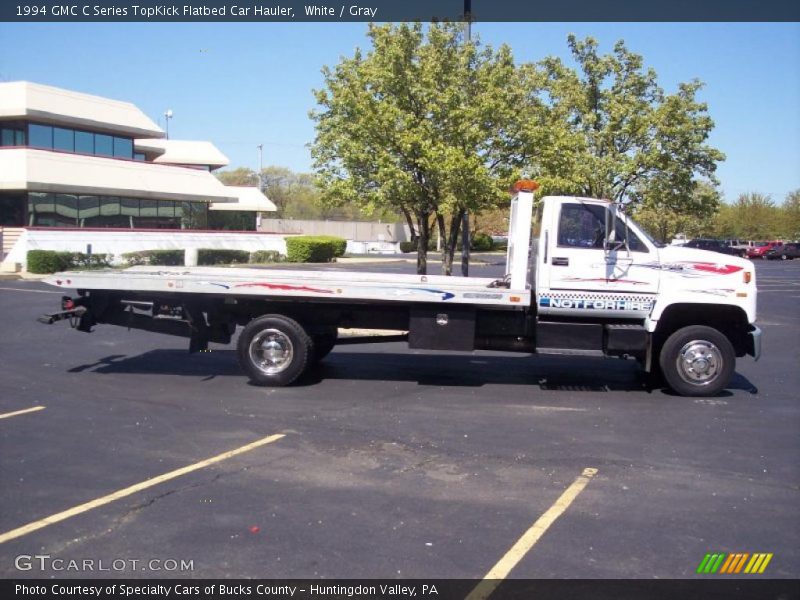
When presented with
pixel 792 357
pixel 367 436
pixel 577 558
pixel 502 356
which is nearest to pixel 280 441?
pixel 367 436

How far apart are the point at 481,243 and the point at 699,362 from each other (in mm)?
53726

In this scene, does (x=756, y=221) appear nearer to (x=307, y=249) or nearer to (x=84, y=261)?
(x=307, y=249)

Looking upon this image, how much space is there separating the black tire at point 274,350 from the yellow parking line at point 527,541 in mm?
4487

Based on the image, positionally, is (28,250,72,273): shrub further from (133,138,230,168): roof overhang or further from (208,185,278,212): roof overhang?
(133,138,230,168): roof overhang

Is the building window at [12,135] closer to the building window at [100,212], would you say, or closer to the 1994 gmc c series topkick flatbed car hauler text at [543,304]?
the building window at [100,212]

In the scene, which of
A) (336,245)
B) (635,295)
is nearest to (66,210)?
(336,245)

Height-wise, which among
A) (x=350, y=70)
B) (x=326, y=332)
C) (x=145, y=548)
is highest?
(x=350, y=70)

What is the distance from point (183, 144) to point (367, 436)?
52.2 metres

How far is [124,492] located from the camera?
615 centimetres

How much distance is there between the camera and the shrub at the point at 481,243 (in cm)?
6264

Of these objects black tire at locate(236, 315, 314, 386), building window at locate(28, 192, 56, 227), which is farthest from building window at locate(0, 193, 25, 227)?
black tire at locate(236, 315, 314, 386)

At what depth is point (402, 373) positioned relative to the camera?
11555 millimetres

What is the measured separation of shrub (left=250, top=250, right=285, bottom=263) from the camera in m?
42.7
